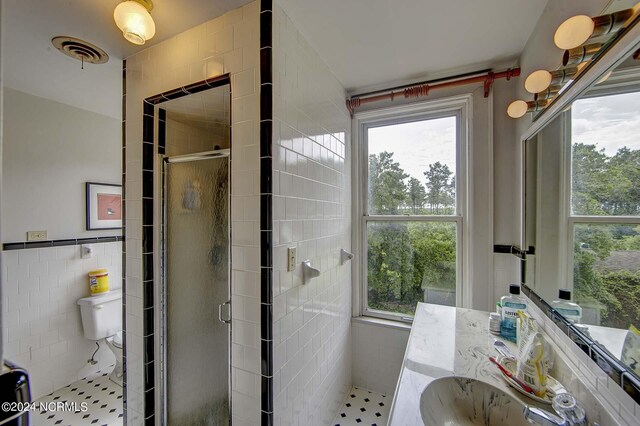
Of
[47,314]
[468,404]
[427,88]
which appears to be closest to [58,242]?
[47,314]

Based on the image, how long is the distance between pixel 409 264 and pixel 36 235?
287cm

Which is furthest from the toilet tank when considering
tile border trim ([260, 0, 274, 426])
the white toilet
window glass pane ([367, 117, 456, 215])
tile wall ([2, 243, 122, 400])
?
window glass pane ([367, 117, 456, 215])

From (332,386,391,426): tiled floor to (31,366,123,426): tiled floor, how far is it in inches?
61.6

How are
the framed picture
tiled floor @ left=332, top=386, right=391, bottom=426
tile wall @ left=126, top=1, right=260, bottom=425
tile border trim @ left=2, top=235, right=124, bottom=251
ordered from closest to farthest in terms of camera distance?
tile wall @ left=126, top=1, right=260, bottom=425 → tiled floor @ left=332, top=386, right=391, bottom=426 → tile border trim @ left=2, top=235, right=124, bottom=251 → the framed picture

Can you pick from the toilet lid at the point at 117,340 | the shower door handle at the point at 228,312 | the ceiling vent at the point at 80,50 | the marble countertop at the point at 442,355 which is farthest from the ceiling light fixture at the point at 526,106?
the toilet lid at the point at 117,340

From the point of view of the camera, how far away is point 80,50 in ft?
4.92

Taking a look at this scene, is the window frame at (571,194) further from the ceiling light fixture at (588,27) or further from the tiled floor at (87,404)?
the tiled floor at (87,404)

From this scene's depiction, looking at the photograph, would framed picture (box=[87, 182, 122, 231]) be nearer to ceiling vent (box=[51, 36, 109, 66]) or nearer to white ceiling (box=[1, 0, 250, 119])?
white ceiling (box=[1, 0, 250, 119])

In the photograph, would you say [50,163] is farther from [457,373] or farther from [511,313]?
[511,313]

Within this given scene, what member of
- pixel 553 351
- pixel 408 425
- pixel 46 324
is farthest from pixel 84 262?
pixel 553 351

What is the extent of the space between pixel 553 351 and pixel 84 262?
325cm

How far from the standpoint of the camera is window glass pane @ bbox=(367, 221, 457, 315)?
6.43 ft

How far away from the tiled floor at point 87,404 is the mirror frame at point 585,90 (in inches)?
104

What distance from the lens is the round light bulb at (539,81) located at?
3.51ft
